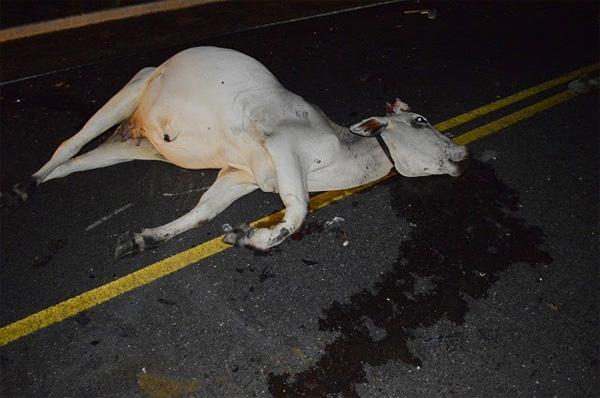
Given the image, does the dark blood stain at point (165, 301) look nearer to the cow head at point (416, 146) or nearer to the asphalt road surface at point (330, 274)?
the asphalt road surface at point (330, 274)

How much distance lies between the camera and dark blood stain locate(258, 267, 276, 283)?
381cm

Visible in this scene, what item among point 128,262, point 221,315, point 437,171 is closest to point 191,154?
point 128,262

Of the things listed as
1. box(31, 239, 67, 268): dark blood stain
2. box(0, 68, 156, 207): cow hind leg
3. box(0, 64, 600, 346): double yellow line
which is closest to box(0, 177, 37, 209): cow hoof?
box(0, 68, 156, 207): cow hind leg

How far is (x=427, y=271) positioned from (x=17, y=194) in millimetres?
3672

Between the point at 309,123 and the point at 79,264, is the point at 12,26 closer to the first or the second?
the point at 79,264

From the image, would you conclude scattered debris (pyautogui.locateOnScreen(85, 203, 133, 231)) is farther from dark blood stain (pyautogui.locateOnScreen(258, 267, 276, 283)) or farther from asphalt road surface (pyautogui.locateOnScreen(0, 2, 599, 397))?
dark blood stain (pyautogui.locateOnScreen(258, 267, 276, 283))

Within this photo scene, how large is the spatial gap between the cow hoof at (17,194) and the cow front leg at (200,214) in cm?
107

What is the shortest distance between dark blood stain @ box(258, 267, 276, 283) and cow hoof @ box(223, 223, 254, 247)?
0.30m

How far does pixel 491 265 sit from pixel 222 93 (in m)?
2.74

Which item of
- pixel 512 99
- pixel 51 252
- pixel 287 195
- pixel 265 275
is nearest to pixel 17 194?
pixel 51 252

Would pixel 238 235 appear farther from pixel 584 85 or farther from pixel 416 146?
pixel 584 85

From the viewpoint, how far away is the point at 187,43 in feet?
21.8

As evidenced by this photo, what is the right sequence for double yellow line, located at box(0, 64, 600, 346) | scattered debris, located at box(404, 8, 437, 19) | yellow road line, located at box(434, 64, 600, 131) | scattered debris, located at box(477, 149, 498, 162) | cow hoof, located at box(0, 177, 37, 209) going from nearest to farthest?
1. double yellow line, located at box(0, 64, 600, 346)
2. cow hoof, located at box(0, 177, 37, 209)
3. scattered debris, located at box(477, 149, 498, 162)
4. yellow road line, located at box(434, 64, 600, 131)
5. scattered debris, located at box(404, 8, 437, 19)

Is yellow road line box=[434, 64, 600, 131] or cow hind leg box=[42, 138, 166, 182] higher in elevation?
cow hind leg box=[42, 138, 166, 182]
